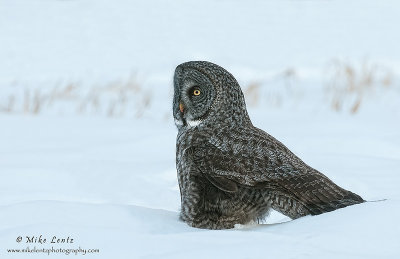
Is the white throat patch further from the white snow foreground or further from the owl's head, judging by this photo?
the white snow foreground

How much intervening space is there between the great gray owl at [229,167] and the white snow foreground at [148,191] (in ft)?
0.62

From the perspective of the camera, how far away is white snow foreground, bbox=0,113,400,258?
3.62 m

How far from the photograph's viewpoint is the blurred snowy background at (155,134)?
12.3ft

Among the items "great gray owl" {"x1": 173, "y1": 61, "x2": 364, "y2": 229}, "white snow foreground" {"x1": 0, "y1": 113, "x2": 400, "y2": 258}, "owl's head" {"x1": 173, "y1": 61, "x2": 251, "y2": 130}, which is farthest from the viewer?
"owl's head" {"x1": 173, "y1": 61, "x2": 251, "y2": 130}

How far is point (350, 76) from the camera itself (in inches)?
546

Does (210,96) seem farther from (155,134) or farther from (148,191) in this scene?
(155,134)

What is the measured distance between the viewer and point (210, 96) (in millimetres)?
4957

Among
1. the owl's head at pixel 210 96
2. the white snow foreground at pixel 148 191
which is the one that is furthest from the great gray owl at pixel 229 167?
the white snow foreground at pixel 148 191

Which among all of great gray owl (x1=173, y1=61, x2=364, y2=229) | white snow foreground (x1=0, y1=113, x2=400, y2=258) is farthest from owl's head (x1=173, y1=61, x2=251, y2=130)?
white snow foreground (x1=0, y1=113, x2=400, y2=258)

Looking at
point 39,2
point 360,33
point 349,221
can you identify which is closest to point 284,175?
point 349,221

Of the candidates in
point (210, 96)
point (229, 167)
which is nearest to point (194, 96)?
point (210, 96)

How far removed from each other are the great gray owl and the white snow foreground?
188mm

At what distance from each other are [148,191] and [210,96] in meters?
1.38

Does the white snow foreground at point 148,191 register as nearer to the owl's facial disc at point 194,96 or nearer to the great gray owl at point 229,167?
the great gray owl at point 229,167
